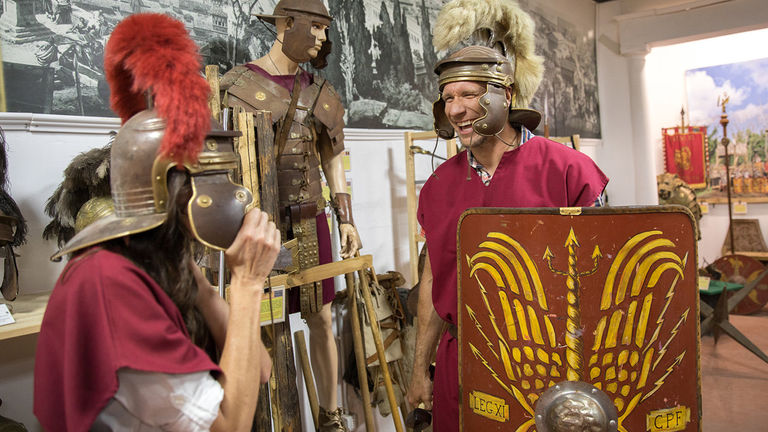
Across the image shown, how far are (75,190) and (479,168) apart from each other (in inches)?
61.5

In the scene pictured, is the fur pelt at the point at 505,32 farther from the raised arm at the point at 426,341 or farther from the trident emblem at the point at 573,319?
the trident emblem at the point at 573,319

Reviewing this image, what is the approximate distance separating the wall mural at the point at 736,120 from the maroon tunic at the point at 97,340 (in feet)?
30.7

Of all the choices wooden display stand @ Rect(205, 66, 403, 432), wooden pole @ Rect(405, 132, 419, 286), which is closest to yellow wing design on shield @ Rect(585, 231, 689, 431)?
wooden display stand @ Rect(205, 66, 403, 432)

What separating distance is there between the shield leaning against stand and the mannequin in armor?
154 centimetres

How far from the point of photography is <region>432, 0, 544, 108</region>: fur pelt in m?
2.23

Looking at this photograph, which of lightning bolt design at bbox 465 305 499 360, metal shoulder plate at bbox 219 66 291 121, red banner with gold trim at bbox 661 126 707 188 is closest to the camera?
lightning bolt design at bbox 465 305 499 360

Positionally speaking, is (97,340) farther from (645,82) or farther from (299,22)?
(645,82)

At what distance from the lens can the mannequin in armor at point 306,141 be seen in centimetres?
283

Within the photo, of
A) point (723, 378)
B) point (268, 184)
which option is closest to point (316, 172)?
point (268, 184)

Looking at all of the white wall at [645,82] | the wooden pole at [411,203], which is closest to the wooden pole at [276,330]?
the wooden pole at [411,203]

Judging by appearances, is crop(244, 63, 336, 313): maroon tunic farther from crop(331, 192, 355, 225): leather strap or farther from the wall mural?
the wall mural

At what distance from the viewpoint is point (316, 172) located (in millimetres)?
3027

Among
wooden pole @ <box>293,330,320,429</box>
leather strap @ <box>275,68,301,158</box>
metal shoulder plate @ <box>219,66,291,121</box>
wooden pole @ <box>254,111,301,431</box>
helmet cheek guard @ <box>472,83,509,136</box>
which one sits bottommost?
wooden pole @ <box>293,330,320,429</box>

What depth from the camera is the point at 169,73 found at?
1.11 m
